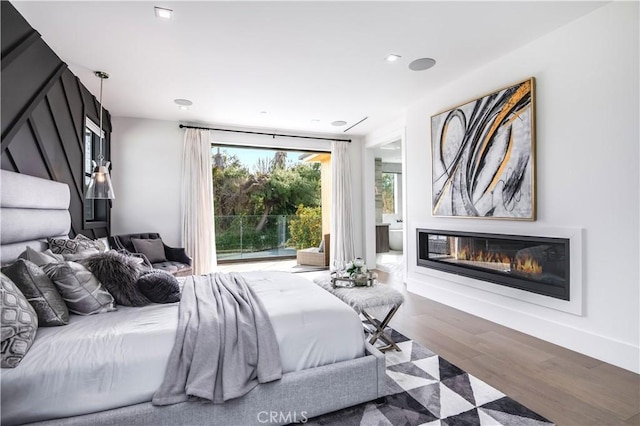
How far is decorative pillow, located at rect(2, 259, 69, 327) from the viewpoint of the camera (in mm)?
1623

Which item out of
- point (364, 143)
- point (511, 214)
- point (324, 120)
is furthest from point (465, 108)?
point (364, 143)

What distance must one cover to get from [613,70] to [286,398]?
10.7ft

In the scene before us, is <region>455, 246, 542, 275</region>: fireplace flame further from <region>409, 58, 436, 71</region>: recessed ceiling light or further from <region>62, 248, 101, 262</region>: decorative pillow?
<region>62, 248, 101, 262</region>: decorative pillow

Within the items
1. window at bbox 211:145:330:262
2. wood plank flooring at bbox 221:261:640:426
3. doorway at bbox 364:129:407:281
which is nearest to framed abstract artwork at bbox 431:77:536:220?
doorway at bbox 364:129:407:281

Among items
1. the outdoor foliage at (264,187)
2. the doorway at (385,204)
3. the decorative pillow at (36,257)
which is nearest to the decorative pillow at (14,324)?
the decorative pillow at (36,257)

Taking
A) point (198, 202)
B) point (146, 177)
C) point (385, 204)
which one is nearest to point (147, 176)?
point (146, 177)

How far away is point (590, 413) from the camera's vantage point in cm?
182

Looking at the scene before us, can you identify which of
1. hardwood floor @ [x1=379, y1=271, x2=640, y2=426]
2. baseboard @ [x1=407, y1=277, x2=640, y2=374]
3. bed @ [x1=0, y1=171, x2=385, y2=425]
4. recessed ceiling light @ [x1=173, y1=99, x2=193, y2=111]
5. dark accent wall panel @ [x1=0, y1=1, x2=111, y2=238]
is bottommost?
hardwood floor @ [x1=379, y1=271, x2=640, y2=426]

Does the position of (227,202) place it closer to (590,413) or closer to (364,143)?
(364,143)

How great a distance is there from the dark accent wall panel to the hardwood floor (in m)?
3.53

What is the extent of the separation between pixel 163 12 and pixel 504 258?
148 inches

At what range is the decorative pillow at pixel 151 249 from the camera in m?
4.09

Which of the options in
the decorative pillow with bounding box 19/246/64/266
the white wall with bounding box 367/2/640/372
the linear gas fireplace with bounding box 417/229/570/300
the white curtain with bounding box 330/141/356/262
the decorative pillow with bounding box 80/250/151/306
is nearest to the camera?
the decorative pillow with bounding box 19/246/64/266

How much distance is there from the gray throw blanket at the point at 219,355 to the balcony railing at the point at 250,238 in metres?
5.29
